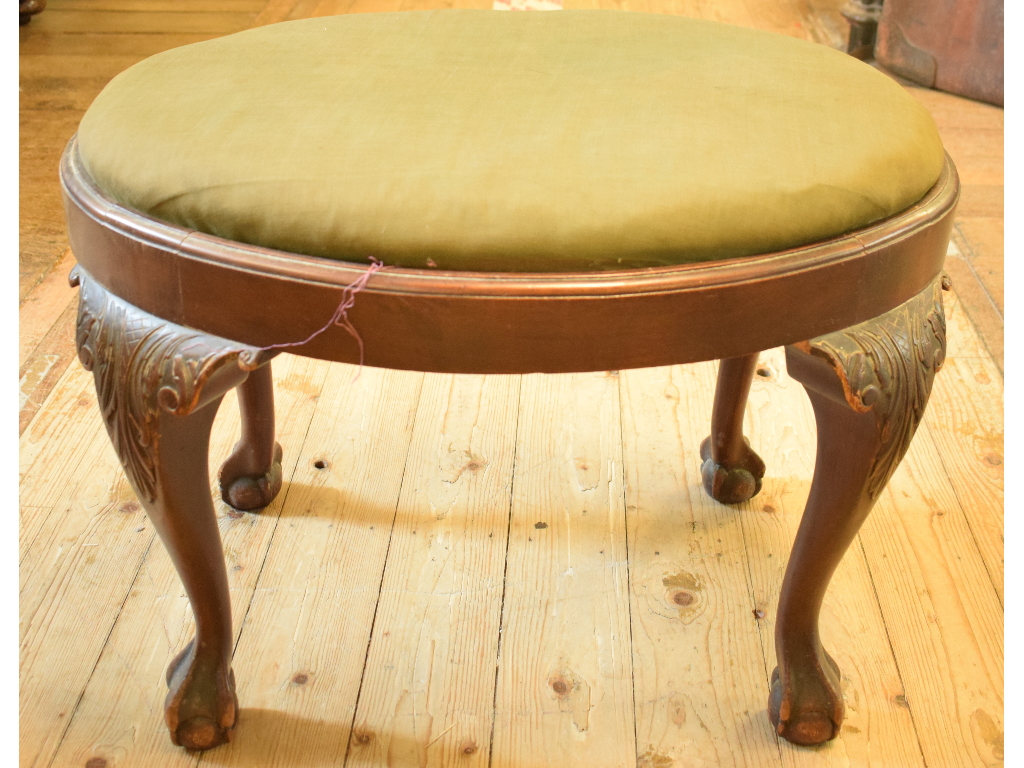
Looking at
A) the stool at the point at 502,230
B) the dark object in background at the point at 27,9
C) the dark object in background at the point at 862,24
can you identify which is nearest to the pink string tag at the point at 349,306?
the stool at the point at 502,230

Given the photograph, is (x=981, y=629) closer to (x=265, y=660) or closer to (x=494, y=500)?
(x=494, y=500)

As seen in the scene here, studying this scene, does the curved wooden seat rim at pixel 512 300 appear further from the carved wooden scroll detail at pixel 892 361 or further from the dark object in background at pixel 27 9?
the dark object in background at pixel 27 9

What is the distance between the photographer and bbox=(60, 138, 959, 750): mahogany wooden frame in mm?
615

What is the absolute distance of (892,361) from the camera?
2.29 ft

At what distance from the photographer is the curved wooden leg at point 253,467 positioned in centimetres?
112

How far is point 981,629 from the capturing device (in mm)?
1021

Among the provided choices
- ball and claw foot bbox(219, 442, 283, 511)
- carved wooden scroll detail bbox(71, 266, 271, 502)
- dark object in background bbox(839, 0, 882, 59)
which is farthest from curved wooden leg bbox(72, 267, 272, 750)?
dark object in background bbox(839, 0, 882, 59)

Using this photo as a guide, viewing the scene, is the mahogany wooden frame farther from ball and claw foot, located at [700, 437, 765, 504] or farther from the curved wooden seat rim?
ball and claw foot, located at [700, 437, 765, 504]

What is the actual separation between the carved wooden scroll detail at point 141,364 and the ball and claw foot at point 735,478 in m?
0.66

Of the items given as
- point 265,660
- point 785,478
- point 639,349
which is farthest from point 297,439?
point 639,349

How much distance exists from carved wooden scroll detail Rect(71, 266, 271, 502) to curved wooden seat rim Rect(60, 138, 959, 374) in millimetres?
11

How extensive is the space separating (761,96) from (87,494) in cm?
89

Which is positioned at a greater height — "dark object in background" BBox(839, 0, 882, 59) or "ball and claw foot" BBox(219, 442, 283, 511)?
"ball and claw foot" BBox(219, 442, 283, 511)

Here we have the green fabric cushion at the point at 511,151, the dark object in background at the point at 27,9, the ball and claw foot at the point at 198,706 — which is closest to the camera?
the green fabric cushion at the point at 511,151
